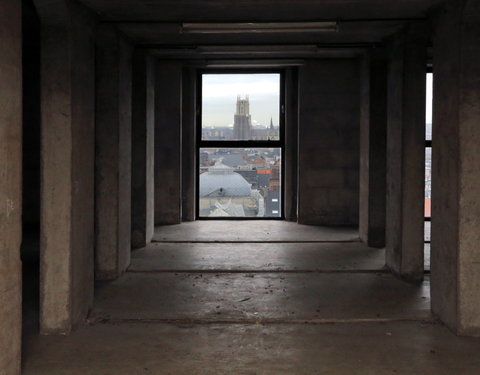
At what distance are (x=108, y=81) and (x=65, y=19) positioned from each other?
1.89m

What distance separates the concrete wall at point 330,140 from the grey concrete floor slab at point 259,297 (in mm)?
3650

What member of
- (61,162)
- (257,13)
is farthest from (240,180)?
(61,162)

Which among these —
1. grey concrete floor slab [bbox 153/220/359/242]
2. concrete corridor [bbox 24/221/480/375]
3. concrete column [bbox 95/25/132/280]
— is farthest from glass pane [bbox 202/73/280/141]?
concrete column [bbox 95/25/132/280]

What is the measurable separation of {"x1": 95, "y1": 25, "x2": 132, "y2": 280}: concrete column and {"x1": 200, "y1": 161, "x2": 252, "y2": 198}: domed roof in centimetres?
438

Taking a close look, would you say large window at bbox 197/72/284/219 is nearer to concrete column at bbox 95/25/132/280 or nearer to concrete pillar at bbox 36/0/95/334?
concrete column at bbox 95/25/132/280

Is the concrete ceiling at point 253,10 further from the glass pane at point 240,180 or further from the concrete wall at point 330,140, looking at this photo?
the glass pane at point 240,180

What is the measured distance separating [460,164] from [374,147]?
356cm

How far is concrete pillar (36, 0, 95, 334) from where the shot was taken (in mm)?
4176

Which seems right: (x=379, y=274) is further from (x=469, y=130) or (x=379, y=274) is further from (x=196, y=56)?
(x=196, y=56)

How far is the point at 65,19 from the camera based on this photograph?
13.7ft

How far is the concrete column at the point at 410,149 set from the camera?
6.00 meters

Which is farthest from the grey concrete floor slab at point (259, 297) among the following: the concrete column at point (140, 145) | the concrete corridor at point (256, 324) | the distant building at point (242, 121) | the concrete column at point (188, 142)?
the distant building at point (242, 121)

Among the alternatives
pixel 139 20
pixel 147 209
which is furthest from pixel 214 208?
pixel 139 20

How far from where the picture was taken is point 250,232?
918 cm
